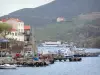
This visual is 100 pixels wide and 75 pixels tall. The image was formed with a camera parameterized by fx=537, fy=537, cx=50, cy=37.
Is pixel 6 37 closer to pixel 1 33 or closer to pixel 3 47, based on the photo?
pixel 1 33

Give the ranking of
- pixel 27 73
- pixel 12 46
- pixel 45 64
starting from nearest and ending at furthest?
pixel 27 73, pixel 45 64, pixel 12 46

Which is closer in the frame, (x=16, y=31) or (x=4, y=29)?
(x=4, y=29)

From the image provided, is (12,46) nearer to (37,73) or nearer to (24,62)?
(24,62)

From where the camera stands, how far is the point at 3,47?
14662 centimetres

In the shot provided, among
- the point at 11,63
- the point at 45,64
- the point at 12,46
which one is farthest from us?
the point at 12,46

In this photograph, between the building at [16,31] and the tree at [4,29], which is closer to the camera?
the tree at [4,29]

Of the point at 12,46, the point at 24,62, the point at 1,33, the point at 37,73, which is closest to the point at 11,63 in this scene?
the point at 24,62

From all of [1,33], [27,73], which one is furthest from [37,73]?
[1,33]

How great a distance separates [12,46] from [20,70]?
36.2m

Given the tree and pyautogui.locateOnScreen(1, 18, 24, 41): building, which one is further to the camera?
pyautogui.locateOnScreen(1, 18, 24, 41): building

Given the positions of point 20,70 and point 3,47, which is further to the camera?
point 3,47

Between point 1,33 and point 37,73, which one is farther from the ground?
point 1,33

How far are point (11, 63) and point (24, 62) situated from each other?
4574 mm

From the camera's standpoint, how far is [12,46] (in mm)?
146250
